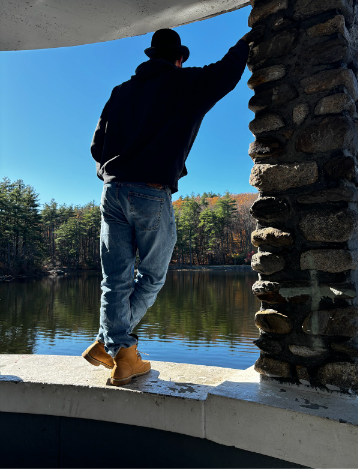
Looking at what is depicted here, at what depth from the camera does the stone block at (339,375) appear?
1.28 m

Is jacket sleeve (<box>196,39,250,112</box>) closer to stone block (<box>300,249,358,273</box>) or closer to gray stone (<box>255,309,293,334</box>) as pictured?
stone block (<box>300,249,358,273</box>)

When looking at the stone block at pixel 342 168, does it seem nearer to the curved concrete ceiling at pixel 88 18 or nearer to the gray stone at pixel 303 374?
the gray stone at pixel 303 374

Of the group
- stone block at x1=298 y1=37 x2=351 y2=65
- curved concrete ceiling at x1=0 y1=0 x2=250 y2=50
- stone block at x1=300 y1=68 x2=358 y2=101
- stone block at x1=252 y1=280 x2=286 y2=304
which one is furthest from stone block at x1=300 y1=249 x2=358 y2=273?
curved concrete ceiling at x1=0 y1=0 x2=250 y2=50

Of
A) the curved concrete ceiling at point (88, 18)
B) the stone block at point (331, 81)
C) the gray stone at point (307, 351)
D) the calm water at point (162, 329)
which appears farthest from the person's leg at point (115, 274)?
the calm water at point (162, 329)

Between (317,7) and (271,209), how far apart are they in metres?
0.79

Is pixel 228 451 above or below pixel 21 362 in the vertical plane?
below

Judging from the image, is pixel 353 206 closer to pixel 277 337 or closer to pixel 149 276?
pixel 277 337

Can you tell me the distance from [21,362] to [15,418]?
0.36m

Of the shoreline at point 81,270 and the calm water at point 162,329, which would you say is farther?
the shoreline at point 81,270

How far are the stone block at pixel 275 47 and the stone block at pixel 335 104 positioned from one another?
28 cm

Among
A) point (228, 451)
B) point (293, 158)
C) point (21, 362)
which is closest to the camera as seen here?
point (228, 451)

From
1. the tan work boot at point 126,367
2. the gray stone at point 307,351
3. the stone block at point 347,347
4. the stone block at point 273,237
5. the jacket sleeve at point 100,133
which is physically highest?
the jacket sleeve at point 100,133

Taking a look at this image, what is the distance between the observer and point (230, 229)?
55.5m

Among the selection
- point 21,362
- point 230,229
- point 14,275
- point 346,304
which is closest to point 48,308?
point 21,362
